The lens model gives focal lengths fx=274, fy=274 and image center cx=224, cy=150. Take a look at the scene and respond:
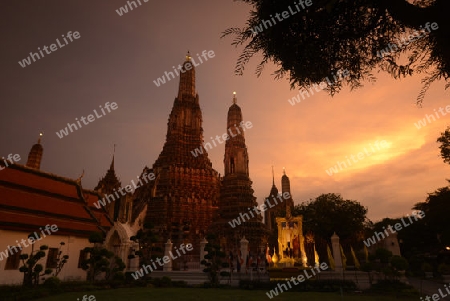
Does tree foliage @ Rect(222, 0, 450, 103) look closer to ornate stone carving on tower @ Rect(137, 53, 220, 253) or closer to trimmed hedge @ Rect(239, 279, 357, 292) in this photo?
trimmed hedge @ Rect(239, 279, 357, 292)

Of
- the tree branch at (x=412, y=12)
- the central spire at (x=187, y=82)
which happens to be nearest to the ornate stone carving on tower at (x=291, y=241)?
the tree branch at (x=412, y=12)

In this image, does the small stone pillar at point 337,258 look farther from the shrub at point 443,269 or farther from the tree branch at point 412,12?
the tree branch at point 412,12

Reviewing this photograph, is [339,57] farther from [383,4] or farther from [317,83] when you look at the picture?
[383,4]

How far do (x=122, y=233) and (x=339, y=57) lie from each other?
18.4 meters

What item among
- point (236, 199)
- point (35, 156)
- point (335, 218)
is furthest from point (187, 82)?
point (335, 218)

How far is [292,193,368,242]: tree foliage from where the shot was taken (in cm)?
4219

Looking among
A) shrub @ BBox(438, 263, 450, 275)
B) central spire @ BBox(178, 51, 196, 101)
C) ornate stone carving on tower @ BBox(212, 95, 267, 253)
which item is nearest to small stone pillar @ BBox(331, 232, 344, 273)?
shrub @ BBox(438, 263, 450, 275)

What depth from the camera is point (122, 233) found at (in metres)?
19.4

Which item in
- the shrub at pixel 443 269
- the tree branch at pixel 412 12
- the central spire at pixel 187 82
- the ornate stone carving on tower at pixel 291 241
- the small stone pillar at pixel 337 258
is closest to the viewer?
the tree branch at pixel 412 12

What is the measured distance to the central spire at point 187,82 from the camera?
60719mm

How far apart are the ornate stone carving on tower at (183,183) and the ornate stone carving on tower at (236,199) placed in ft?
12.9

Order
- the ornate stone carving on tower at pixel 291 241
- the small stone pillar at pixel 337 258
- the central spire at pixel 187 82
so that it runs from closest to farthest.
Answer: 1. the small stone pillar at pixel 337 258
2. the ornate stone carving on tower at pixel 291 241
3. the central spire at pixel 187 82

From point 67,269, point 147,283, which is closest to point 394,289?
point 147,283

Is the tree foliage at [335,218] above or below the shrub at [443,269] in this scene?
above
